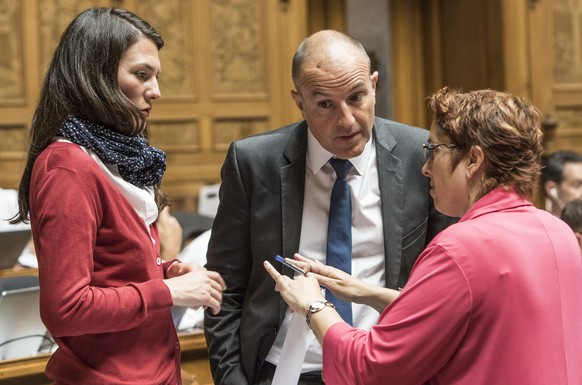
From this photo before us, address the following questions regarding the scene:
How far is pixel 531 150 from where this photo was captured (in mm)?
1516

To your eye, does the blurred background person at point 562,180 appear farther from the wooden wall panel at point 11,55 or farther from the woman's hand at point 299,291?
the wooden wall panel at point 11,55

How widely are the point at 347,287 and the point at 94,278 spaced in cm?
58

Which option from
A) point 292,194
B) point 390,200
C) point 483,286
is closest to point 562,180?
point 390,200

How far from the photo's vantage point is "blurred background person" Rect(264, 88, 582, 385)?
1399 mm

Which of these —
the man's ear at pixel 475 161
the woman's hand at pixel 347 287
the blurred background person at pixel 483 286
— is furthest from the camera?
the woman's hand at pixel 347 287

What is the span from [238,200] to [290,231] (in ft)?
0.51

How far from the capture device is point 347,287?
183cm

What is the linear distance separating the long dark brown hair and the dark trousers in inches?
27.9

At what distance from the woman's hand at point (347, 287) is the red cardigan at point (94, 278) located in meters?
0.36

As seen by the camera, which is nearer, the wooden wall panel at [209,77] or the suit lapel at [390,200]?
the suit lapel at [390,200]

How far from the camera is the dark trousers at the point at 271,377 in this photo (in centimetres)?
196

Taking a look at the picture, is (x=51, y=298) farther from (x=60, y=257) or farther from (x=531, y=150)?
(x=531, y=150)

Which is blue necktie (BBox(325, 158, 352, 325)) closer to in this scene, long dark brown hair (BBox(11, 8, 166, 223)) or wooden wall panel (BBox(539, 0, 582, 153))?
A: long dark brown hair (BBox(11, 8, 166, 223))

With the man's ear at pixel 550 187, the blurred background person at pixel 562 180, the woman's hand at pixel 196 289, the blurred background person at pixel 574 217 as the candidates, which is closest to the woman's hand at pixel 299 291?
the woman's hand at pixel 196 289
